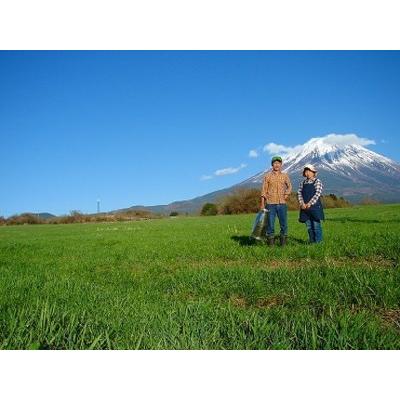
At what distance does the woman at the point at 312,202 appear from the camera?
10484 millimetres

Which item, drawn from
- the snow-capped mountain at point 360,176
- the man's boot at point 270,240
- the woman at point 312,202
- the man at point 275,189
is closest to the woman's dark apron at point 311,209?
the woman at point 312,202

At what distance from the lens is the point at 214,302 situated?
5121 millimetres

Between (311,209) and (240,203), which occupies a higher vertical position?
(240,203)

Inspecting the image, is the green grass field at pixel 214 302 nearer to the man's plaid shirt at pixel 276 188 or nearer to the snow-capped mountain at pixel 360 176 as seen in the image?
the man's plaid shirt at pixel 276 188

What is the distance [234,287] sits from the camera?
5.75 meters

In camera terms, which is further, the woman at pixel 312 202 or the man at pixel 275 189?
the man at pixel 275 189

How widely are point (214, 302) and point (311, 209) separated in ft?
19.8

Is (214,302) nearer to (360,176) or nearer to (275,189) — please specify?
(275,189)

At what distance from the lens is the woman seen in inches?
413

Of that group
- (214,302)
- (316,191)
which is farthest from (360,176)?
(214,302)

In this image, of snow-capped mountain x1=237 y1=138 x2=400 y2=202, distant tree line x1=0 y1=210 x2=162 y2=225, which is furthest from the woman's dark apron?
distant tree line x1=0 y1=210 x2=162 y2=225
